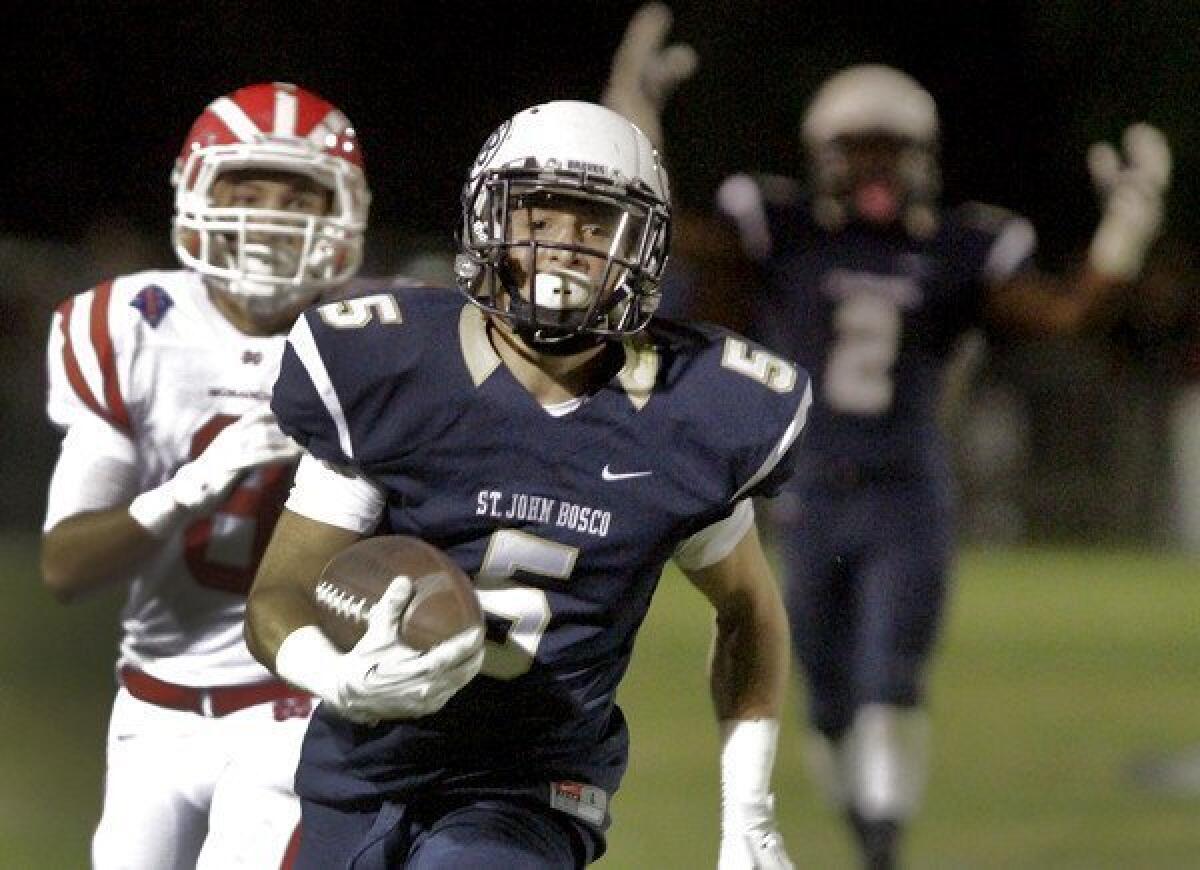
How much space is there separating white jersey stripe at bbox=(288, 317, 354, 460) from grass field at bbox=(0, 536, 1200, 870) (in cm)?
268

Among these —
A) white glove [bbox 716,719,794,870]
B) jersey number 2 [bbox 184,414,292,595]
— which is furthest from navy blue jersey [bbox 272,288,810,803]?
jersey number 2 [bbox 184,414,292,595]

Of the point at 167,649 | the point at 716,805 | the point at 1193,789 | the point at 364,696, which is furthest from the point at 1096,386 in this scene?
the point at 364,696

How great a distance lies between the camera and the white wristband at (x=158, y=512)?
3652mm

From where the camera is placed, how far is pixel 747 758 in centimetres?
315

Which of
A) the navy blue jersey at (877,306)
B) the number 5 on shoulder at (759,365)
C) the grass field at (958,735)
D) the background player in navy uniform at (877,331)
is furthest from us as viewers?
the grass field at (958,735)

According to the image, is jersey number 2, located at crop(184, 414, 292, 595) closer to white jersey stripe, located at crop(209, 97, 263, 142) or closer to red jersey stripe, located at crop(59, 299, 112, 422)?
red jersey stripe, located at crop(59, 299, 112, 422)

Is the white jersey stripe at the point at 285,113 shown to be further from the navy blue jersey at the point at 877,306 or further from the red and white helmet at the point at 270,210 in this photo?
the navy blue jersey at the point at 877,306

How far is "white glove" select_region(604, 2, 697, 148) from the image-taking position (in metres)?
4.88

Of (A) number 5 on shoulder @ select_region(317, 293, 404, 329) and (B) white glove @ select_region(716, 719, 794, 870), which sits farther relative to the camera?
(B) white glove @ select_region(716, 719, 794, 870)

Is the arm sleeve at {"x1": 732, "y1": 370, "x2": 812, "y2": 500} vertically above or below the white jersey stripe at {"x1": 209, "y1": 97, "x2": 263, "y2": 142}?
below

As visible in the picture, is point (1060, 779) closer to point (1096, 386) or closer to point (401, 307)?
point (401, 307)

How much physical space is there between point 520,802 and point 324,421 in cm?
52

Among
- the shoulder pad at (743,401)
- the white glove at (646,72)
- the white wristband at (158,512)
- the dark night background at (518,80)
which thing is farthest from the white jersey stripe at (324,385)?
the dark night background at (518,80)

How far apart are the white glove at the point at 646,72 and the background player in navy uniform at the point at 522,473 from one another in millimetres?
1842
